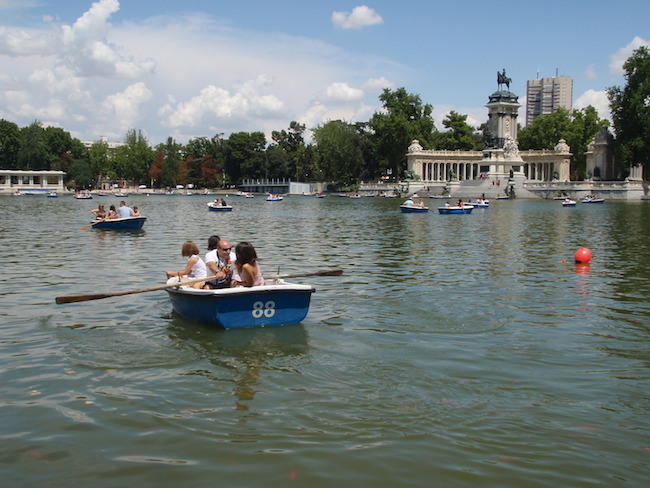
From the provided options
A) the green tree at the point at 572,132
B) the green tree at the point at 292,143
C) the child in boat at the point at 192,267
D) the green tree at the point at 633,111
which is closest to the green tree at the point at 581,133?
the green tree at the point at 572,132

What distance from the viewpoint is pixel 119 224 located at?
106ft

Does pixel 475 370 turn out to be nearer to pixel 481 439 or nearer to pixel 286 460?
pixel 481 439

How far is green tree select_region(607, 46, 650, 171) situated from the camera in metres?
80.9

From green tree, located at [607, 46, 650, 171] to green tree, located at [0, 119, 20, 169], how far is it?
369 feet

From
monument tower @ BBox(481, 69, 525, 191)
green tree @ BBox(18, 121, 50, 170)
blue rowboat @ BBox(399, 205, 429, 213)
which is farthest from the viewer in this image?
green tree @ BBox(18, 121, 50, 170)

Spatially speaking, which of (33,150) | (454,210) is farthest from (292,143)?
(454,210)

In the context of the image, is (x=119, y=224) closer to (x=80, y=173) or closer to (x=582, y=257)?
(x=582, y=257)

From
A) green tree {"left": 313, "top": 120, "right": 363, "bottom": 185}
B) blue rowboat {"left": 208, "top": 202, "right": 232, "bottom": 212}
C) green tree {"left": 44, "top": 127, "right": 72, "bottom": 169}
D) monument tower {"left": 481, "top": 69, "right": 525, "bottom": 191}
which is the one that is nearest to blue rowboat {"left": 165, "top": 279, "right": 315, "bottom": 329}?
blue rowboat {"left": 208, "top": 202, "right": 232, "bottom": 212}

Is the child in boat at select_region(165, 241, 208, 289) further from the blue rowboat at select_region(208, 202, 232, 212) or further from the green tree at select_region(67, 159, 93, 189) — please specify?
the green tree at select_region(67, 159, 93, 189)

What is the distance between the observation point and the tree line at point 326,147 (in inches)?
3337

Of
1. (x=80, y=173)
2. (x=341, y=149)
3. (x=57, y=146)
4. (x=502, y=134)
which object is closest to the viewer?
(x=502, y=134)

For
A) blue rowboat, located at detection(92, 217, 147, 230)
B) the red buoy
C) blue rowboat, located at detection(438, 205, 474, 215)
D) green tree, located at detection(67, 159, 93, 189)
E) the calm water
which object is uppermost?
green tree, located at detection(67, 159, 93, 189)

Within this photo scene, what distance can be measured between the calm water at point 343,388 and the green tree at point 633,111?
73370 mm

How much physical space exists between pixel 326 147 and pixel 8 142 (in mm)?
65064
